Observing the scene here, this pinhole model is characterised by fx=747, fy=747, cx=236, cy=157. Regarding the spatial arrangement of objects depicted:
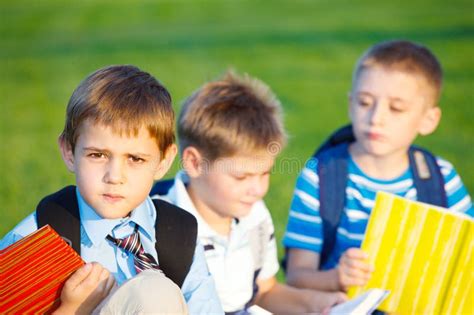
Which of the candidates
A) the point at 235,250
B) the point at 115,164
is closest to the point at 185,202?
the point at 235,250

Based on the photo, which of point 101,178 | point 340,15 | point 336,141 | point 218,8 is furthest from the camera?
point 218,8

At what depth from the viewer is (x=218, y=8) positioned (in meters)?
24.4

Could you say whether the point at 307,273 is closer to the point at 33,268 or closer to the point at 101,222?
the point at 101,222

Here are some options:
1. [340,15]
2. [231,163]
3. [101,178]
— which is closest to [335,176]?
[231,163]

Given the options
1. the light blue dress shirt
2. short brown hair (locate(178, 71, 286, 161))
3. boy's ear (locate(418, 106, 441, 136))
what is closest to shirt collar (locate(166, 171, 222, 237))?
short brown hair (locate(178, 71, 286, 161))

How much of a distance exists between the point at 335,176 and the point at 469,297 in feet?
3.23

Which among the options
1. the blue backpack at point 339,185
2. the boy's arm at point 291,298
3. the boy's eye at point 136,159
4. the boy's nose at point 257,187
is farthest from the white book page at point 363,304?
the boy's eye at point 136,159

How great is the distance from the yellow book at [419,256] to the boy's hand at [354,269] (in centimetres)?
4

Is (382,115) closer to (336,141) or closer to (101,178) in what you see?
(336,141)

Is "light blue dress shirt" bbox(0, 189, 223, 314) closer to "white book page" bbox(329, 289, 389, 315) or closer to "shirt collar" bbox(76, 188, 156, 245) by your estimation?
"shirt collar" bbox(76, 188, 156, 245)

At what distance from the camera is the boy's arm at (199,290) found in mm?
2975

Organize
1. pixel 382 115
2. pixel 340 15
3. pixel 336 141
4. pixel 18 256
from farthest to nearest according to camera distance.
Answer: pixel 340 15, pixel 336 141, pixel 382 115, pixel 18 256

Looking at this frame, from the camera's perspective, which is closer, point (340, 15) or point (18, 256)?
point (18, 256)

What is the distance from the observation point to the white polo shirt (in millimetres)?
3629
